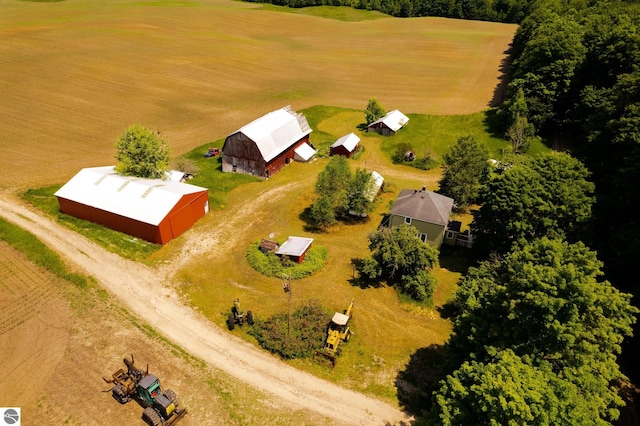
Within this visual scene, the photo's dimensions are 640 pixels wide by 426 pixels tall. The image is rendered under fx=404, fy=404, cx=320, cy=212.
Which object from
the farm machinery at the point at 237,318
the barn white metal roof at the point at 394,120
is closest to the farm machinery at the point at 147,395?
the farm machinery at the point at 237,318

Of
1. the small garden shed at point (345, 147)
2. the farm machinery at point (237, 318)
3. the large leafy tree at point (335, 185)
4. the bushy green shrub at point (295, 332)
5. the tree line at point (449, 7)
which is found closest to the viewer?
the bushy green shrub at point (295, 332)

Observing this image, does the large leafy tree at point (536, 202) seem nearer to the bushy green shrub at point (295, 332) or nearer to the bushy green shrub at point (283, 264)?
the bushy green shrub at point (283, 264)

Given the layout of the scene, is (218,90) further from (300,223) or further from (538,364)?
(538,364)

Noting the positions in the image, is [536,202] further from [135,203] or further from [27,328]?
[27,328]

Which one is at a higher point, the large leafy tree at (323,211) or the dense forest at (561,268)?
the dense forest at (561,268)

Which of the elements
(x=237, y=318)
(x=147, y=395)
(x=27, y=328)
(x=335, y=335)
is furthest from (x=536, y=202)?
(x=27, y=328)

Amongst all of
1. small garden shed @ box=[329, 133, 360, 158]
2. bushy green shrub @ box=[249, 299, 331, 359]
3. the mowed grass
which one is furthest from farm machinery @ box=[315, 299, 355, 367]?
the mowed grass
